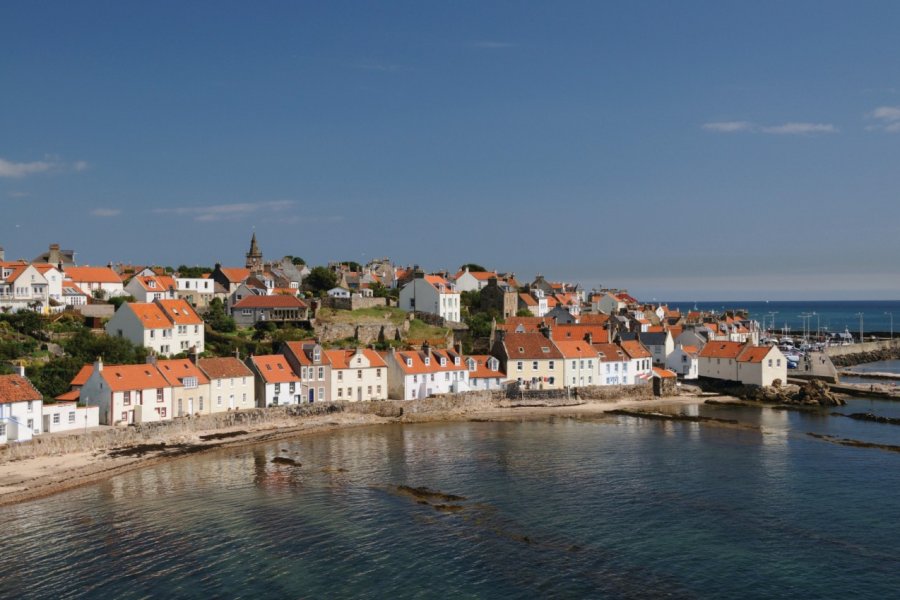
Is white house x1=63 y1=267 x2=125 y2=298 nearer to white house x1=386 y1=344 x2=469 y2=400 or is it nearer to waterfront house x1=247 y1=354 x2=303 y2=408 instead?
waterfront house x1=247 y1=354 x2=303 y2=408

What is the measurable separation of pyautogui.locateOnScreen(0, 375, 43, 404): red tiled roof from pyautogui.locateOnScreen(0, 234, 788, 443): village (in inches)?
4.2

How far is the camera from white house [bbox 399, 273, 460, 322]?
9775cm

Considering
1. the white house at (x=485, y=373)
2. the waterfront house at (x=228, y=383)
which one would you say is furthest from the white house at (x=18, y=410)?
the white house at (x=485, y=373)

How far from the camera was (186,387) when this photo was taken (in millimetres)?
59062

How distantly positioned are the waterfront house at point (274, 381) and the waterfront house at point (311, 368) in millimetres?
675

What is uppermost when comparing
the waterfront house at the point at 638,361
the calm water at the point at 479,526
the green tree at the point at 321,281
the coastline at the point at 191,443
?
the green tree at the point at 321,281

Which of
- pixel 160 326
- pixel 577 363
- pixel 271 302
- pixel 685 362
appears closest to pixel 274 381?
pixel 160 326

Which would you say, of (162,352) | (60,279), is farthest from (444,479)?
(60,279)

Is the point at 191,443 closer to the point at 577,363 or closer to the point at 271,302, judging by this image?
the point at 271,302

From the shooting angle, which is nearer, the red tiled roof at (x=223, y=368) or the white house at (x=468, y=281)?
the red tiled roof at (x=223, y=368)

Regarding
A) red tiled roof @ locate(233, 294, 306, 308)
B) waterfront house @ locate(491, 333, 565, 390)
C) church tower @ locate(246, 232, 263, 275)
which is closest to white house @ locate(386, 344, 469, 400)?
waterfront house @ locate(491, 333, 565, 390)

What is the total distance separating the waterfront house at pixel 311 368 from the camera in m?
67.4

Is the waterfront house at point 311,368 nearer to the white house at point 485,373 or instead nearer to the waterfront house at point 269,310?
the white house at point 485,373

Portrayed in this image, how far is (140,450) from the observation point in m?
51.6
